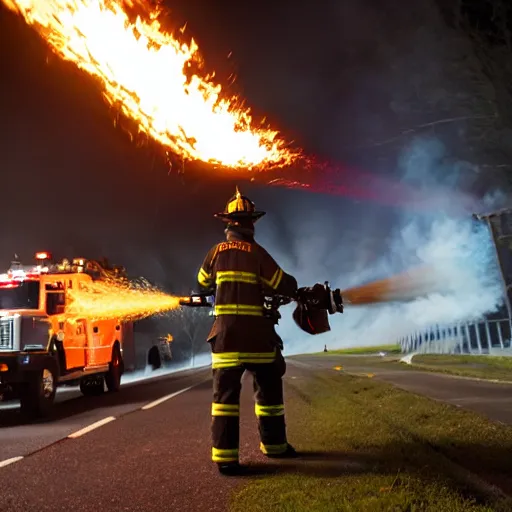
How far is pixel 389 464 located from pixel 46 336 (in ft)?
24.9

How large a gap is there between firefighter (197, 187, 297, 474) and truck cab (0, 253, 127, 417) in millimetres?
5508

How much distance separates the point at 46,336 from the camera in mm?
9898

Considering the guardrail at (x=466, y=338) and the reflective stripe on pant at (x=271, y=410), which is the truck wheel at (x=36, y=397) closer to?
the reflective stripe on pant at (x=271, y=410)

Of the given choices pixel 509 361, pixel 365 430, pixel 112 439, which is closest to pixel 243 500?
pixel 365 430

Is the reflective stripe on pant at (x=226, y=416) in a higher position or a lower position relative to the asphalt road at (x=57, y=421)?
higher

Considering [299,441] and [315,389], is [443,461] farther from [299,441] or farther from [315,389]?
[315,389]

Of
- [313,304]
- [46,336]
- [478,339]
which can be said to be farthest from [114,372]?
[478,339]

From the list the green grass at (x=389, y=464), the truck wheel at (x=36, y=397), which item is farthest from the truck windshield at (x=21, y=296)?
the green grass at (x=389, y=464)

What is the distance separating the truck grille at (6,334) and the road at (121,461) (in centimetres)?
127

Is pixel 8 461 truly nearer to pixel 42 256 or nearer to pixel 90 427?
pixel 90 427

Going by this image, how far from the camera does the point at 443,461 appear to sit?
413cm

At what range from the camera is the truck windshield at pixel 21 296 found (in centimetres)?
1016

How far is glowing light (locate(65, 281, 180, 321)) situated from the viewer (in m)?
11.2

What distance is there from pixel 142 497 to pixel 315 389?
7429 millimetres
